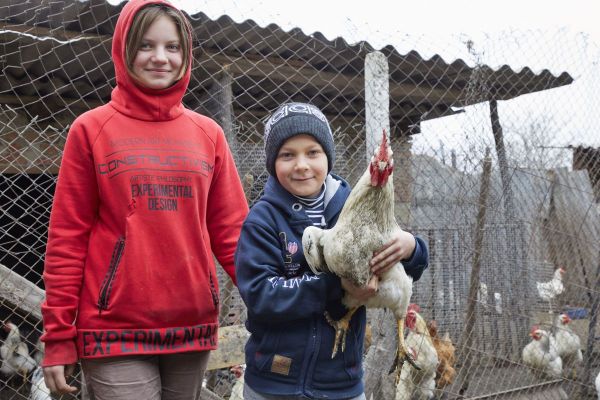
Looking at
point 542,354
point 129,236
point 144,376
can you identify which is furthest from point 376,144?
point 542,354

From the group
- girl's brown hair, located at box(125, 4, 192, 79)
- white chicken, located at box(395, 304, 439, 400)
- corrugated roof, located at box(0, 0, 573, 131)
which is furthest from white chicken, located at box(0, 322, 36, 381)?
girl's brown hair, located at box(125, 4, 192, 79)

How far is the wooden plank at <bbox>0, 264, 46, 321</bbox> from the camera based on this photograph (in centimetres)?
238

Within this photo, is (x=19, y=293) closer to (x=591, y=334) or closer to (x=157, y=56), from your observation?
(x=157, y=56)

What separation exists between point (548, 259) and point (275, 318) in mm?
4316

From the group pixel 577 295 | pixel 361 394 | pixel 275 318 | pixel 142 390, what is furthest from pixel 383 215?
pixel 577 295

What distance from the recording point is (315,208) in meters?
1.74

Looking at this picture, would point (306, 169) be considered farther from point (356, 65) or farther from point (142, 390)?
point (356, 65)

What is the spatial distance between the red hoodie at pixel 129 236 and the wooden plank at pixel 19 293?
932 mm

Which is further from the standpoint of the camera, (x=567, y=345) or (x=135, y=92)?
Result: (x=567, y=345)

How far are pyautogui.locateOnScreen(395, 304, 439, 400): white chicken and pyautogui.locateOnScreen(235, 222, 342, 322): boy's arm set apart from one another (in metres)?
2.86

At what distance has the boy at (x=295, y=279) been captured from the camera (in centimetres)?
156

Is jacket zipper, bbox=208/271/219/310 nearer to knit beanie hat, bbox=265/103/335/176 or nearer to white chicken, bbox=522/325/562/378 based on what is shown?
knit beanie hat, bbox=265/103/335/176

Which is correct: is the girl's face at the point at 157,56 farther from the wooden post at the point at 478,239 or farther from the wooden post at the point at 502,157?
the wooden post at the point at 502,157

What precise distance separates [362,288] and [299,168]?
15.1 inches
